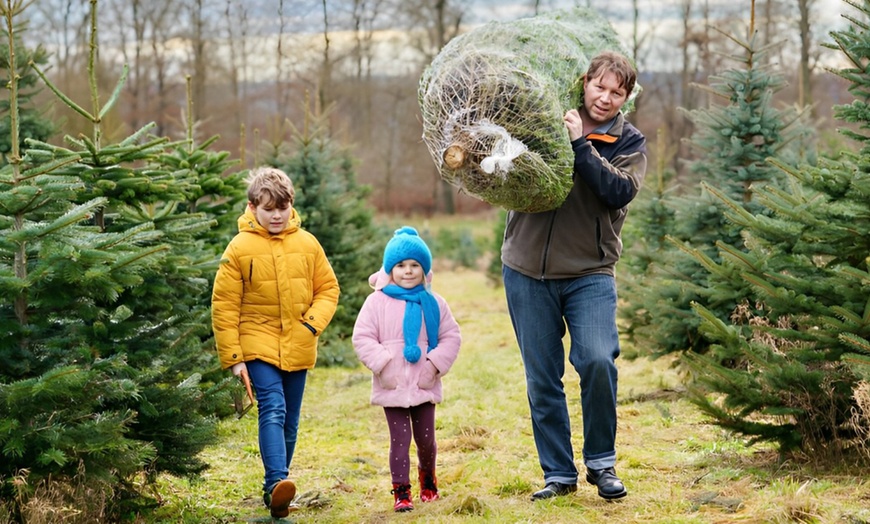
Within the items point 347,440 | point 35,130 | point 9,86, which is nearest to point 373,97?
point 35,130

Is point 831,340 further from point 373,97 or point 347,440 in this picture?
point 373,97

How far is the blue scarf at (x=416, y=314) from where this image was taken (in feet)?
15.8

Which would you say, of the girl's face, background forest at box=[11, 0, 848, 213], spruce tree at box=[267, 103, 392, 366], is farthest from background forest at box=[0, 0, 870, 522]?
background forest at box=[11, 0, 848, 213]

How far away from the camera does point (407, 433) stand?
486cm

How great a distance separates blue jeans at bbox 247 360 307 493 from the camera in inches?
189

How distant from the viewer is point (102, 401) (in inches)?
170

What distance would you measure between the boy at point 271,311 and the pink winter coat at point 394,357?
0.31 meters

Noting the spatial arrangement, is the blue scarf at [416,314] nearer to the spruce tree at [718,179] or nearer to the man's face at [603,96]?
the man's face at [603,96]

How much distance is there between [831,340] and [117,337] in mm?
3581

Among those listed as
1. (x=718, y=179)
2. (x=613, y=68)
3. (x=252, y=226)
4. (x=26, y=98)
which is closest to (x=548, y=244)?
(x=613, y=68)

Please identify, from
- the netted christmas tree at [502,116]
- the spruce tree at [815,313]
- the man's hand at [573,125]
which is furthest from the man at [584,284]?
the spruce tree at [815,313]

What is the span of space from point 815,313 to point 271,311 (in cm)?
288

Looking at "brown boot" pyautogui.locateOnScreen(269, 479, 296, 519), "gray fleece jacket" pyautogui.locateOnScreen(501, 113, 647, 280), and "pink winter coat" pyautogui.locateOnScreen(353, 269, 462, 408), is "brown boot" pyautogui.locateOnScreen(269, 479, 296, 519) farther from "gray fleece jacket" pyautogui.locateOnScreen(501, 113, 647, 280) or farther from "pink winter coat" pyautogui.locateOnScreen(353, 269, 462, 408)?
"gray fleece jacket" pyautogui.locateOnScreen(501, 113, 647, 280)

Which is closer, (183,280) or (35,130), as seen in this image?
(183,280)
